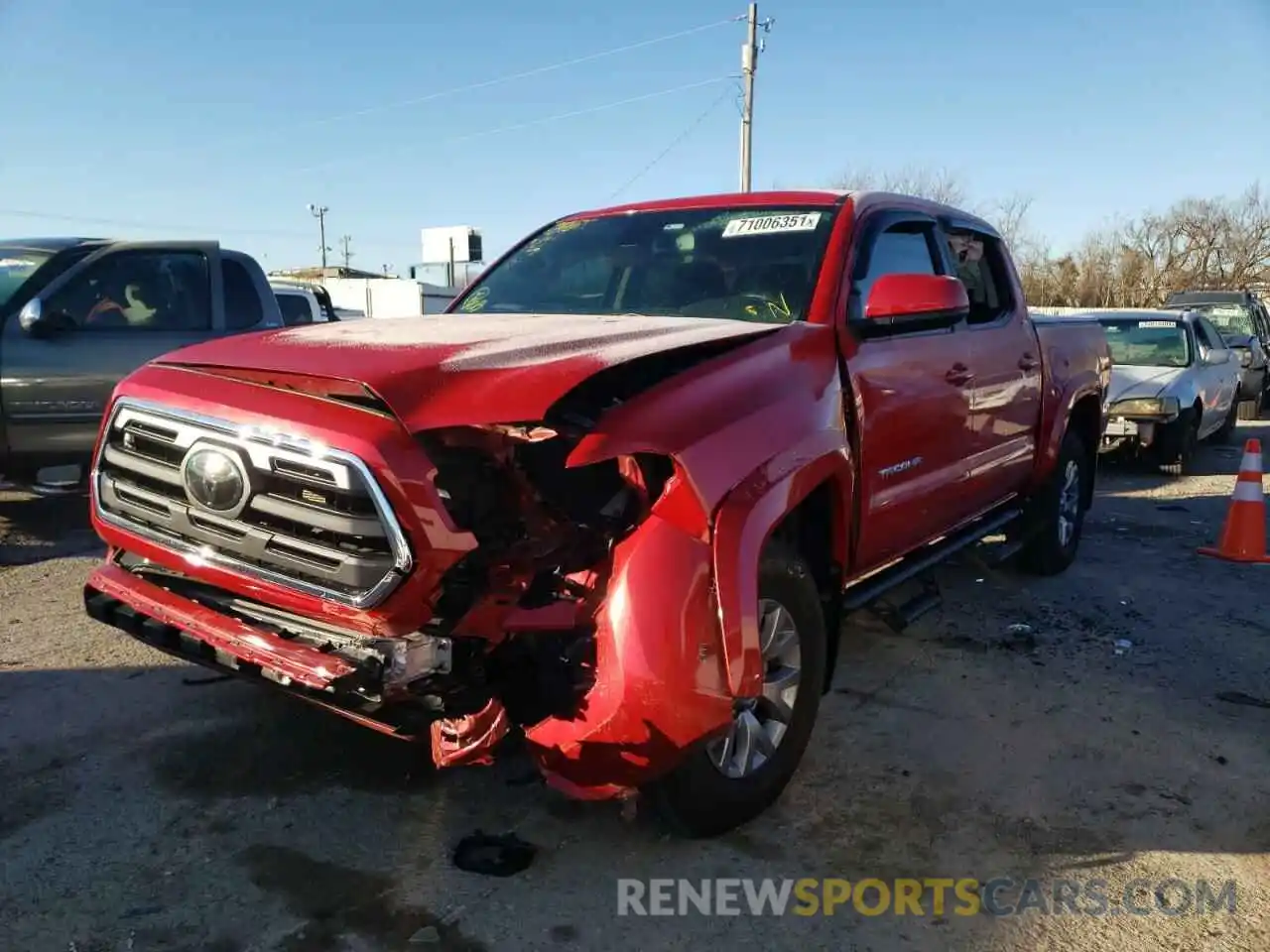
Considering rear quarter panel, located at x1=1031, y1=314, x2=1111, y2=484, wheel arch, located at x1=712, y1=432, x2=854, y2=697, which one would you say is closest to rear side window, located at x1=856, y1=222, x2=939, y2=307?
wheel arch, located at x1=712, y1=432, x2=854, y2=697

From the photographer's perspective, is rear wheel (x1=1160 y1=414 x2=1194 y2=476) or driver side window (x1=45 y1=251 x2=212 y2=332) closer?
driver side window (x1=45 y1=251 x2=212 y2=332)

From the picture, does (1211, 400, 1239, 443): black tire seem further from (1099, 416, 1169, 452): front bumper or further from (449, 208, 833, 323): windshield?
(449, 208, 833, 323): windshield

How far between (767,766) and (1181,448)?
915 centimetres

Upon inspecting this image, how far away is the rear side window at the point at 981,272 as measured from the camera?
4930mm

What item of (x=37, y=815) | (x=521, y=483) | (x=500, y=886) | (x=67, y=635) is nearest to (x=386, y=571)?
(x=521, y=483)

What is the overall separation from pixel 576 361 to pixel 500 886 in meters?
1.45

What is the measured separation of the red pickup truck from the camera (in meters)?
2.48

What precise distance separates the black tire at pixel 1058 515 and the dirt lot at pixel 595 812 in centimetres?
108

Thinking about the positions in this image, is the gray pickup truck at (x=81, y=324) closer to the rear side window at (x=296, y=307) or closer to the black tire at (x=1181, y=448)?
the rear side window at (x=296, y=307)

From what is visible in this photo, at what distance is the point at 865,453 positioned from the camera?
3.59 meters

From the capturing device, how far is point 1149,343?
1163cm

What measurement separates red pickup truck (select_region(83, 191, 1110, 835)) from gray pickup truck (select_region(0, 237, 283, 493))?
372 centimetres

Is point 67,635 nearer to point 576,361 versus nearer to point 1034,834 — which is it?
point 576,361

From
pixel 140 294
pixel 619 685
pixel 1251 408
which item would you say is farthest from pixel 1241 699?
pixel 1251 408
